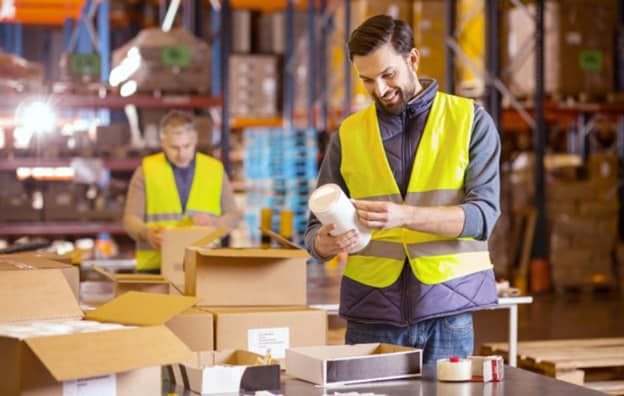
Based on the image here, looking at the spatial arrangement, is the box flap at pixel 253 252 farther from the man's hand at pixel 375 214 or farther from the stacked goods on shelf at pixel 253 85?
the stacked goods on shelf at pixel 253 85

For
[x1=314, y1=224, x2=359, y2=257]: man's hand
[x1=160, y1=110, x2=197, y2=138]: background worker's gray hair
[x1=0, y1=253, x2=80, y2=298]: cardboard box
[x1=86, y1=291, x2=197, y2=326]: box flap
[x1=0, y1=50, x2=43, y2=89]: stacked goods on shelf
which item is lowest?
[x1=86, y1=291, x2=197, y2=326]: box flap

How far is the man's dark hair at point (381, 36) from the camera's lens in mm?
3523

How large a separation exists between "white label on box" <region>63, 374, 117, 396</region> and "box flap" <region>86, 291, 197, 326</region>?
9.0 inches

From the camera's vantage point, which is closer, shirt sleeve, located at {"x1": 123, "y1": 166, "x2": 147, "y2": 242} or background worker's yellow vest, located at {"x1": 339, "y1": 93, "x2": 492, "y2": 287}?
background worker's yellow vest, located at {"x1": 339, "y1": 93, "x2": 492, "y2": 287}

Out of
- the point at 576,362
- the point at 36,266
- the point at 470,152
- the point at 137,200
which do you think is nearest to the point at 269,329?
the point at 36,266

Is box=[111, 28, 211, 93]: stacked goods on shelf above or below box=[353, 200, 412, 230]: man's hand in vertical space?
above

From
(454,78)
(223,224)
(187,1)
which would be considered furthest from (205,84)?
(223,224)

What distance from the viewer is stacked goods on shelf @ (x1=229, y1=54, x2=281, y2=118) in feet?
57.8

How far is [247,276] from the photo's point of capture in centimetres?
381

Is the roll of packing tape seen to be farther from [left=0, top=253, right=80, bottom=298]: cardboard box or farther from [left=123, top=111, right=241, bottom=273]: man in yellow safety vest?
[left=123, top=111, right=241, bottom=273]: man in yellow safety vest

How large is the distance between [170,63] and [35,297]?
8.15 meters

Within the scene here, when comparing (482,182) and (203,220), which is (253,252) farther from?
(203,220)

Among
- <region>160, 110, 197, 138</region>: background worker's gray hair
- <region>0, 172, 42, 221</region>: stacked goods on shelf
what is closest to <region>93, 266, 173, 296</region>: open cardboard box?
<region>160, 110, 197, 138</region>: background worker's gray hair

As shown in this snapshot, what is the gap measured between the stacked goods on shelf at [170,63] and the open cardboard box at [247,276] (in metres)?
7.35
